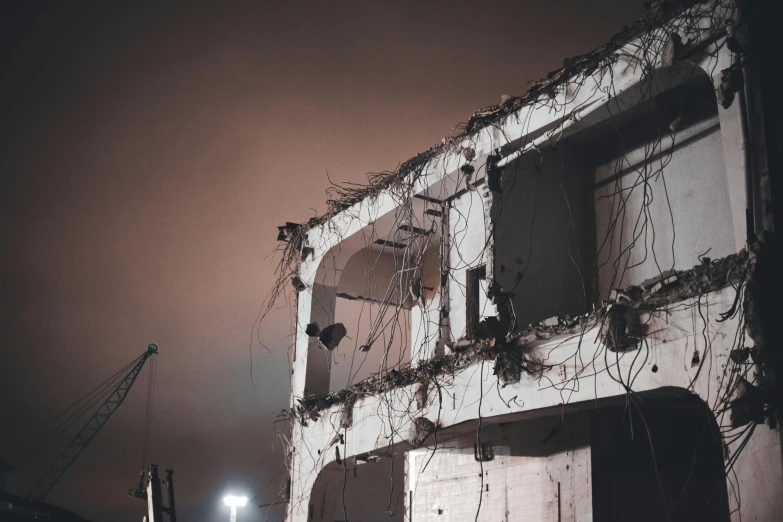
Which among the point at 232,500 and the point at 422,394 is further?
the point at 232,500

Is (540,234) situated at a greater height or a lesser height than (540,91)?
lesser

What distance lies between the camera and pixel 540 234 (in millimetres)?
6426

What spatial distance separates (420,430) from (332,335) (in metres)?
1.93

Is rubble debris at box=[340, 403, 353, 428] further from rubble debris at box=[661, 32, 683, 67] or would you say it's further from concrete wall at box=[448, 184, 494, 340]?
rubble debris at box=[661, 32, 683, 67]

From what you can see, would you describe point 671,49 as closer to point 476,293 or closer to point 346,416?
point 476,293

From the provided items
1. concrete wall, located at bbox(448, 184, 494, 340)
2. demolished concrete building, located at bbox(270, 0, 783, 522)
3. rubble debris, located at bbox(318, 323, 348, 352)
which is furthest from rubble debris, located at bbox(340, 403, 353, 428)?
concrete wall, located at bbox(448, 184, 494, 340)

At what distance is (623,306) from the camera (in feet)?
16.3

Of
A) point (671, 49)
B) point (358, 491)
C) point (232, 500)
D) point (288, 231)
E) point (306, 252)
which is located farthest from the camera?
point (232, 500)

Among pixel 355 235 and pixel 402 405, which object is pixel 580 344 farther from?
pixel 355 235

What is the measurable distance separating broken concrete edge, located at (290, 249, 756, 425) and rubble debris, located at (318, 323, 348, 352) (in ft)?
2.25

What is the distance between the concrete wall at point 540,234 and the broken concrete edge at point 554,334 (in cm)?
43

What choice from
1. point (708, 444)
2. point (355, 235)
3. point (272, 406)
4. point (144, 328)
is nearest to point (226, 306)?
point (144, 328)

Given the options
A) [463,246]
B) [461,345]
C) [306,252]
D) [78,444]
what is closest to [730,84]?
[461,345]

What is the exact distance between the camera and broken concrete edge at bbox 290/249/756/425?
4453mm
